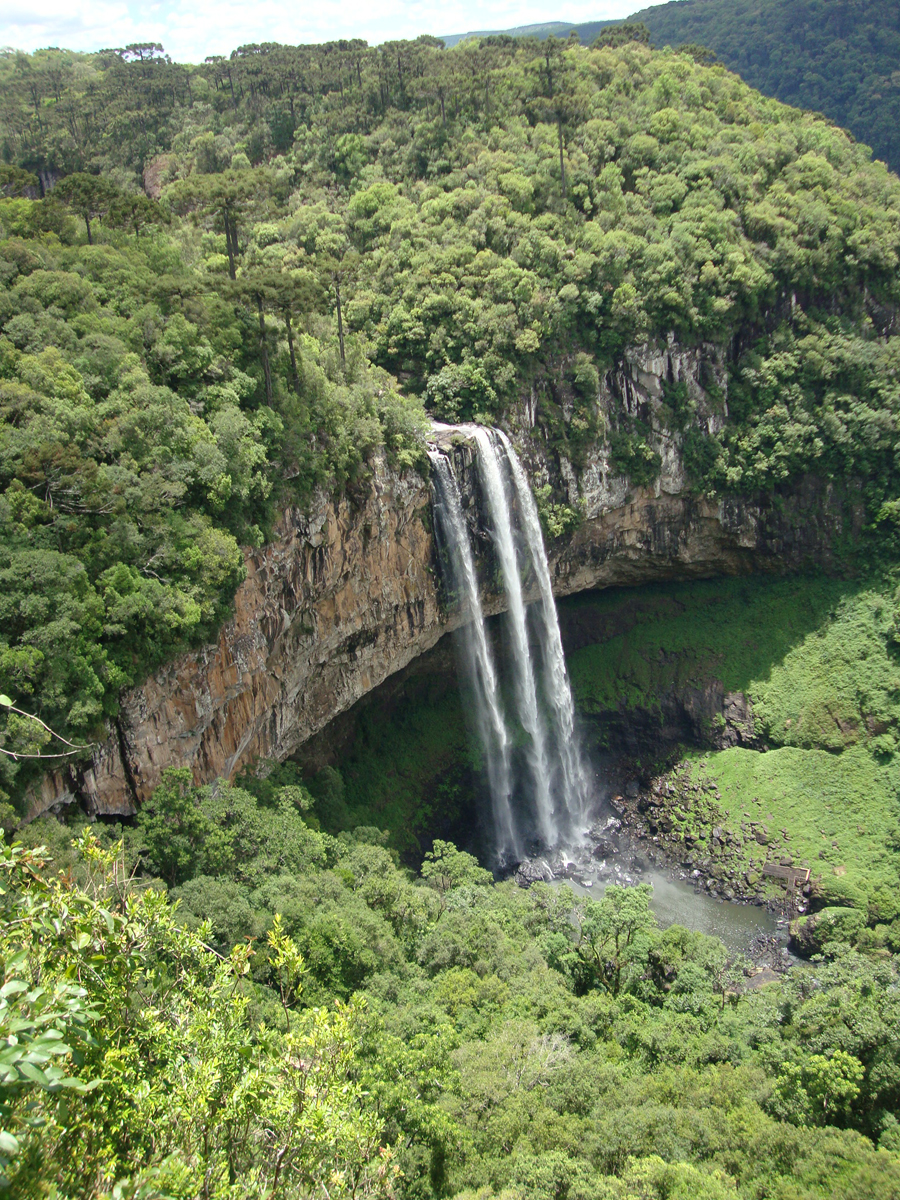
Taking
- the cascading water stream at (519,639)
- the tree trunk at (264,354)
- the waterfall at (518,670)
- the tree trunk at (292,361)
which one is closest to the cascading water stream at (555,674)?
the waterfall at (518,670)

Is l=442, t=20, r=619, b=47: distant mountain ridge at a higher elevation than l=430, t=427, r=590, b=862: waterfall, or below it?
higher

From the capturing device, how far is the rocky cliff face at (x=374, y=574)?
2066cm

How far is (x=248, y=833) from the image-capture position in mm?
20828

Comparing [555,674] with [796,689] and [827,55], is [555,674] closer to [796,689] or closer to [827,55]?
[796,689]

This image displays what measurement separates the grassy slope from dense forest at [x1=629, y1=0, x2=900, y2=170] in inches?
2044

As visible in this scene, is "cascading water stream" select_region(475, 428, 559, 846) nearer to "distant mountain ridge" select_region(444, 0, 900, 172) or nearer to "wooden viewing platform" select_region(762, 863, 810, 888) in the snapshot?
"wooden viewing platform" select_region(762, 863, 810, 888)

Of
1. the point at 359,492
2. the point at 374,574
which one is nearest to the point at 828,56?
→ the point at 359,492

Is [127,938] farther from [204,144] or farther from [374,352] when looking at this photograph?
[204,144]

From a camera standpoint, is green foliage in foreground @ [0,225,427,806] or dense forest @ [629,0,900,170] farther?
dense forest @ [629,0,900,170]

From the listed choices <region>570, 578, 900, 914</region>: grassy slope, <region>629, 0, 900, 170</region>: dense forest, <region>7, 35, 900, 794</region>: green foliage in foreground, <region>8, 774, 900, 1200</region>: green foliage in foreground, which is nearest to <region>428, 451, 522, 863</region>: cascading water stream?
<region>7, 35, 900, 794</region>: green foliage in foreground

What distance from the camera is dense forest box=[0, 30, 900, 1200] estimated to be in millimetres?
7621

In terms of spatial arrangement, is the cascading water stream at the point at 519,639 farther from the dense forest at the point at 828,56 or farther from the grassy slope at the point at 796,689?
the dense forest at the point at 828,56

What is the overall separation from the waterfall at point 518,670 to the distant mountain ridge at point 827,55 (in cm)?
5773

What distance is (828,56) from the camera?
75.8m
